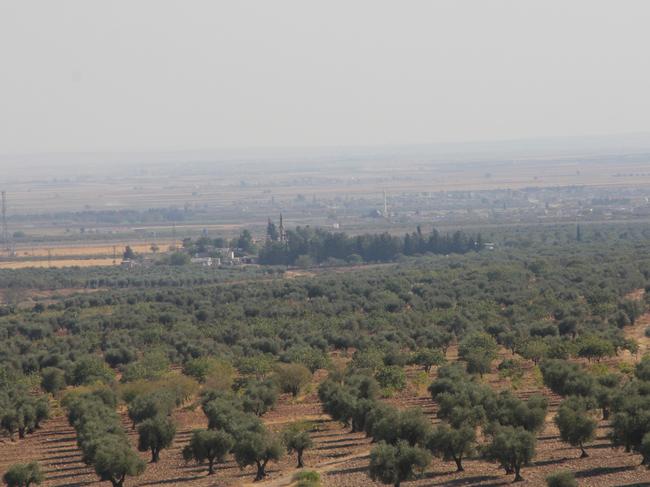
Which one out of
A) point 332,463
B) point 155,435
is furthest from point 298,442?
point 155,435

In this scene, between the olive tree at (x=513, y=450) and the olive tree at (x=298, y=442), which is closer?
the olive tree at (x=513, y=450)

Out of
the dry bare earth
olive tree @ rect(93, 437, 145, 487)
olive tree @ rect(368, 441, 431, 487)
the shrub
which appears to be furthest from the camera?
olive tree @ rect(93, 437, 145, 487)

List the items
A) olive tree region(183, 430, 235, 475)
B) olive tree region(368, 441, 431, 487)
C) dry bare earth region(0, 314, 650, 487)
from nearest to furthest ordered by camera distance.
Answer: olive tree region(368, 441, 431, 487), dry bare earth region(0, 314, 650, 487), olive tree region(183, 430, 235, 475)

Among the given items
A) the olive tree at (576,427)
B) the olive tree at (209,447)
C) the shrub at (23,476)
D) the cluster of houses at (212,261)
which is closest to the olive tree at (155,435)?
the olive tree at (209,447)

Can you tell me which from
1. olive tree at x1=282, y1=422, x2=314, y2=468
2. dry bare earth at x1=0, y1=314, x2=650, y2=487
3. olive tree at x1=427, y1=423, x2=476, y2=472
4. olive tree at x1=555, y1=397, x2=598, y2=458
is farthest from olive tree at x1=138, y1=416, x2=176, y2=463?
olive tree at x1=555, y1=397, x2=598, y2=458

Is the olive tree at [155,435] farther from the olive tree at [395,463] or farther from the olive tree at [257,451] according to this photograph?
the olive tree at [395,463]

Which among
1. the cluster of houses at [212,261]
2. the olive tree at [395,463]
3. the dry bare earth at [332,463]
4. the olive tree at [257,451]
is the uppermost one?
the olive tree at [395,463]

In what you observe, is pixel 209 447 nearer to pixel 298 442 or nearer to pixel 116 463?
pixel 298 442

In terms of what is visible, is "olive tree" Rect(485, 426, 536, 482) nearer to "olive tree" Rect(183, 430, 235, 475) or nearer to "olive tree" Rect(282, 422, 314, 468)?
"olive tree" Rect(282, 422, 314, 468)
